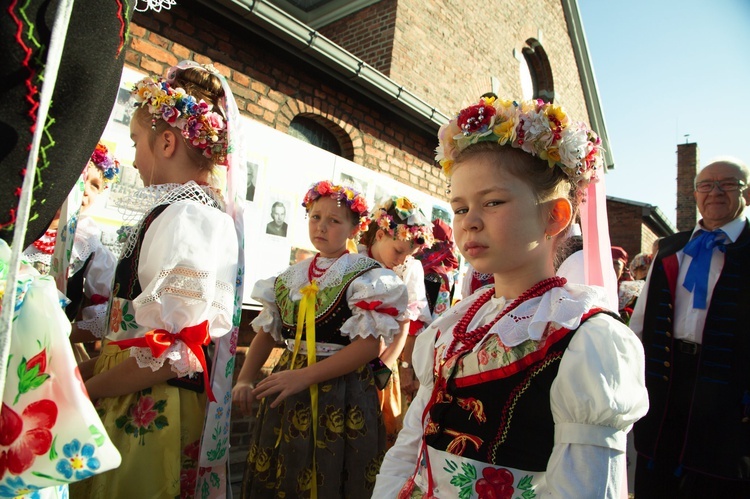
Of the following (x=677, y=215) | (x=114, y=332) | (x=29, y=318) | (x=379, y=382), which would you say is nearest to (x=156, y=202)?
(x=114, y=332)

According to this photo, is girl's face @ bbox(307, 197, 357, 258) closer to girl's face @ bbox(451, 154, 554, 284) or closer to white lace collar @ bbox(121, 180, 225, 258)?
white lace collar @ bbox(121, 180, 225, 258)

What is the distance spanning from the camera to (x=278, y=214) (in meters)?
4.25

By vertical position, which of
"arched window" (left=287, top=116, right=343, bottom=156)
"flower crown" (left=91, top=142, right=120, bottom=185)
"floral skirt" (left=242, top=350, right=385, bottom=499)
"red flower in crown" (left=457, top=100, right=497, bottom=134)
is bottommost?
"floral skirt" (left=242, top=350, right=385, bottom=499)

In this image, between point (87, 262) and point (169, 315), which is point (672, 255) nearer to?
point (169, 315)

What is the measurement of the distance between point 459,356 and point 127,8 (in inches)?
44.9

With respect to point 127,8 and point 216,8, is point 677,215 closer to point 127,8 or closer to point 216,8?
point 216,8

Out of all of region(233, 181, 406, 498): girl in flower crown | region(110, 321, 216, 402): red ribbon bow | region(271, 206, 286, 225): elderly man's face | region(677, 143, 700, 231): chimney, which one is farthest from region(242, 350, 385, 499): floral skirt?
region(677, 143, 700, 231): chimney

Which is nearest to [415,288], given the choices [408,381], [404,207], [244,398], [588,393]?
[404,207]

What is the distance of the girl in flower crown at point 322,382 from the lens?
2.26m

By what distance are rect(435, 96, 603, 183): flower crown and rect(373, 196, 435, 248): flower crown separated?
2299 millimetres

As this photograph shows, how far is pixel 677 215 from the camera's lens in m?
20.2

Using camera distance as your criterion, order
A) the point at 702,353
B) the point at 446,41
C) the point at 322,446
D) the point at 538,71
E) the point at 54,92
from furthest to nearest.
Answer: the point at 538,71 < the point at 446,41 < the point at 702,353 < the point at 322,446 < the point at 54,92

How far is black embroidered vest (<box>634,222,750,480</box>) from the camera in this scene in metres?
2.37

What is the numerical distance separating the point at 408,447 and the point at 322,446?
3.21 feet
